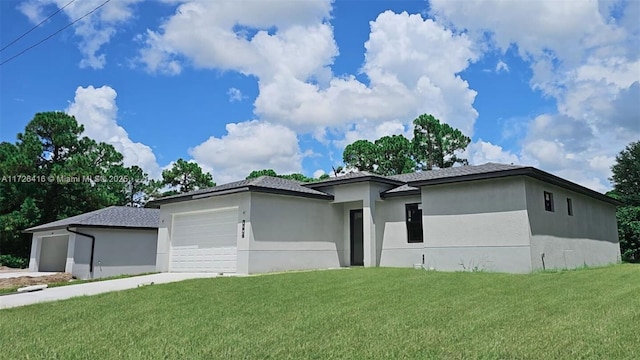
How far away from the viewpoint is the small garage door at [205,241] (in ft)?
58.3

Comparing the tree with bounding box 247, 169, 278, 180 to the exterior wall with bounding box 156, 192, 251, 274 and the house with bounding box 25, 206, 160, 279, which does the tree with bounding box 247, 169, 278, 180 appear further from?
the exterior wall with bounding box 156, 192, 251, 274

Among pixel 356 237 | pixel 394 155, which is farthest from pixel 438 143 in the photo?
pixel 356 237

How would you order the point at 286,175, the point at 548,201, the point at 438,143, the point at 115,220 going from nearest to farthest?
the point at 548,201, the point at 115,220, the point at 438,143, the point at 286,175

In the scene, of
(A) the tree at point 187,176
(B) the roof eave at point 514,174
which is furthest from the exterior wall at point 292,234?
(A) the tree at point 187,176

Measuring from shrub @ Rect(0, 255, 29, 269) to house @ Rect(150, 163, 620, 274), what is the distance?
16.2 meters

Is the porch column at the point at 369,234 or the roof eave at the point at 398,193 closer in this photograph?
the roof eave at the point at 398,193

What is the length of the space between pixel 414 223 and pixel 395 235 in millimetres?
914

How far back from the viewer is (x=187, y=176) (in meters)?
46.8

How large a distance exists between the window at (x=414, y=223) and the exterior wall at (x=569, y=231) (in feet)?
13.2

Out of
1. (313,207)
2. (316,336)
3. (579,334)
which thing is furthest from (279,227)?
(579,334)

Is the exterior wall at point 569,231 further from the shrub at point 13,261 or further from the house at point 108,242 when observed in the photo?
the shrub at point 13,261

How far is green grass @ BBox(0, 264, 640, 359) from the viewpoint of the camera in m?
5.55

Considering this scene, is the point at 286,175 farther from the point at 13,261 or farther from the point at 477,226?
the point at 477,226

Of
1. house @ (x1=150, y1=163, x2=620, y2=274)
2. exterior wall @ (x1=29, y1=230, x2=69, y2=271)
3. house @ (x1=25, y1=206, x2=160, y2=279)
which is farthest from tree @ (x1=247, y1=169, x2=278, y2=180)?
house @ (x1=150, y1=163, x2=620, y2=274)
